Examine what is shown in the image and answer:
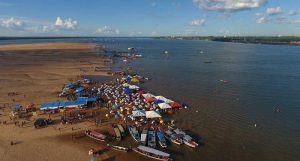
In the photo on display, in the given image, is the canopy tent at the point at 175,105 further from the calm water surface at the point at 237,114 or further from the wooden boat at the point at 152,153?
the wooden boat at the point at 152,153

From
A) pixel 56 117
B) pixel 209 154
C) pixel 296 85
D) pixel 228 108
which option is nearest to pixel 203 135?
pixel 209 154

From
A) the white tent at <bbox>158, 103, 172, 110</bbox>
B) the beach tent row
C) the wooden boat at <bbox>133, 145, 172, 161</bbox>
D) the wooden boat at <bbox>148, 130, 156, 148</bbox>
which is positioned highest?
the beach tent row

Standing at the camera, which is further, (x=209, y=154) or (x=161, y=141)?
(x=161, y=141)

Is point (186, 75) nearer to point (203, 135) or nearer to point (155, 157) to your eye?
point (203, 135)

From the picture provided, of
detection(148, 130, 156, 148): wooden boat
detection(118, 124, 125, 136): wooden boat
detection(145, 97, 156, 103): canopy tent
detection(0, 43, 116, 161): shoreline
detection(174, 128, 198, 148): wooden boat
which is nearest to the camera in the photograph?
detection(0, 43, 116, 161): shoreline

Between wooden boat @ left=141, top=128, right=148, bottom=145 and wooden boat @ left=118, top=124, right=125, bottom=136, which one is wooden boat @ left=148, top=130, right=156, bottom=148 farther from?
wooden boat @ left=118, top=124, right=125, bottom=136

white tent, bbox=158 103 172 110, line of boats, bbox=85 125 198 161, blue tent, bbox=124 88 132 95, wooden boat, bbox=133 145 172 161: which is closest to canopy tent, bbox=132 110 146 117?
white tent, bbox=158 103 172 110

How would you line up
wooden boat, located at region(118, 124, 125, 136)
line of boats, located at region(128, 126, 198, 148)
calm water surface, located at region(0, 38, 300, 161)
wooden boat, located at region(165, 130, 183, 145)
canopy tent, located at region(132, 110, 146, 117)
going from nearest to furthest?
calm water surface, located at region(0, 38, 300, 161)
line of boats, located at region(128, 126, 198, 148)
wooden boat, located at region(165, 130, 183, 145)
wooden boat, located at region(118, 124, 125, 136)
canopy tent, located at region(132, 110, 146, 117)

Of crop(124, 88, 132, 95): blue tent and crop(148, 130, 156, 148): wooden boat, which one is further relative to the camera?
crop(124, 88, 132, 95): blue tent
